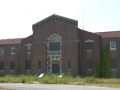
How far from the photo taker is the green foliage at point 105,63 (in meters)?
40.5

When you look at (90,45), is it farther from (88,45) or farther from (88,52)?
(88,52)

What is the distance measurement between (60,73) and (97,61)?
24.4 feet

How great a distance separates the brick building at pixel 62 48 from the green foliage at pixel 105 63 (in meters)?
0.76

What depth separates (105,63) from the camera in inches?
1615

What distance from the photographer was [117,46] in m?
41.0

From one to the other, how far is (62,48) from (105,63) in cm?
873

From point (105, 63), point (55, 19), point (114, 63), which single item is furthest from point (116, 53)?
point (55, 19)

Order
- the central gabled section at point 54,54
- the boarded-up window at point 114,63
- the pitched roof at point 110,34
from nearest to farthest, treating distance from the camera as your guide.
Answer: the boarded-up window at point 114,63 < the pitched roof at point 110,34 < the central gabled section at point 54,54

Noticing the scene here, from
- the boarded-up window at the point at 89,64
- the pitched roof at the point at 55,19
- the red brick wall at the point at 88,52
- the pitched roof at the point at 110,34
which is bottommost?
the boarded-up window at the point at 89,64

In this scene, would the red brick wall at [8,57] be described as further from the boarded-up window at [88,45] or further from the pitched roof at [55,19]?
the boarded-up window at [88,45]

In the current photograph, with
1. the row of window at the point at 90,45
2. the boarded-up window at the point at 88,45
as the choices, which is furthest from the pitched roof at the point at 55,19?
the row of window at the point at 90,45

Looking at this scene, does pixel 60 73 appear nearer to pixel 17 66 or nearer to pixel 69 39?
pixel 69 39

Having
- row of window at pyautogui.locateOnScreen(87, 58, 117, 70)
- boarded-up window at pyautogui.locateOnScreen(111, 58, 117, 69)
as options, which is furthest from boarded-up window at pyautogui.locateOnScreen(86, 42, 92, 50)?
boarded-up window at pyautogui.locateOnScreen(111, 58, 117, 69)

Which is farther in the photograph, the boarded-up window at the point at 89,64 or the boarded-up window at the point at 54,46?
the boarded-up window at the point at 54,46
